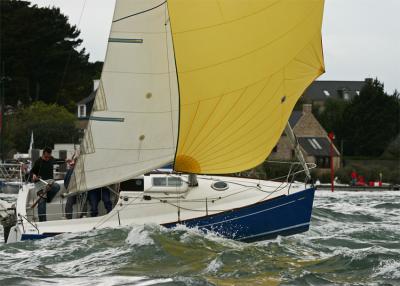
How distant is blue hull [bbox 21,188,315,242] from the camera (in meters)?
19.6

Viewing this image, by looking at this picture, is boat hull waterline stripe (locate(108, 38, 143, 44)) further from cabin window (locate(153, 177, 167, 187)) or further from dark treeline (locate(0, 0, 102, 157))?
dark treeline (locate(0, 0, 102, 157))

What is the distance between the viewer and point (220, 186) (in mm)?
20625

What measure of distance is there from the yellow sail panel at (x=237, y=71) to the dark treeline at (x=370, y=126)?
65060mm

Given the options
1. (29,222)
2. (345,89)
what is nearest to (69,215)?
(29,222)

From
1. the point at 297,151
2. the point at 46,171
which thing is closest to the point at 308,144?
the point at 297,151

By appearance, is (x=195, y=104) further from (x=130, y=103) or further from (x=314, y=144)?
Answer: (x=314, y=144)

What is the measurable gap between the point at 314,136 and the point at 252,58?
6656 centimetres

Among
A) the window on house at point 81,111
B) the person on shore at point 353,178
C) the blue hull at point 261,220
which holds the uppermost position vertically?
the window on house at point 81,111

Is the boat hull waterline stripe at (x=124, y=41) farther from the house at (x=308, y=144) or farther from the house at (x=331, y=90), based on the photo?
the house at (x=331, y=90)

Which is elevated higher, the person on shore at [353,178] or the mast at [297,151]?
the mast at [297,151]

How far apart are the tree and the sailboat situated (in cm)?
6660

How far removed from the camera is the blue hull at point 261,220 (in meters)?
19.6

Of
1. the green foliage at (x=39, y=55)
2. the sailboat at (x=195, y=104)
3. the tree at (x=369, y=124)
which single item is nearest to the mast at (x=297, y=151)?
the sailboat at (x=195, y=104)

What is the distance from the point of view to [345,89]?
126m
